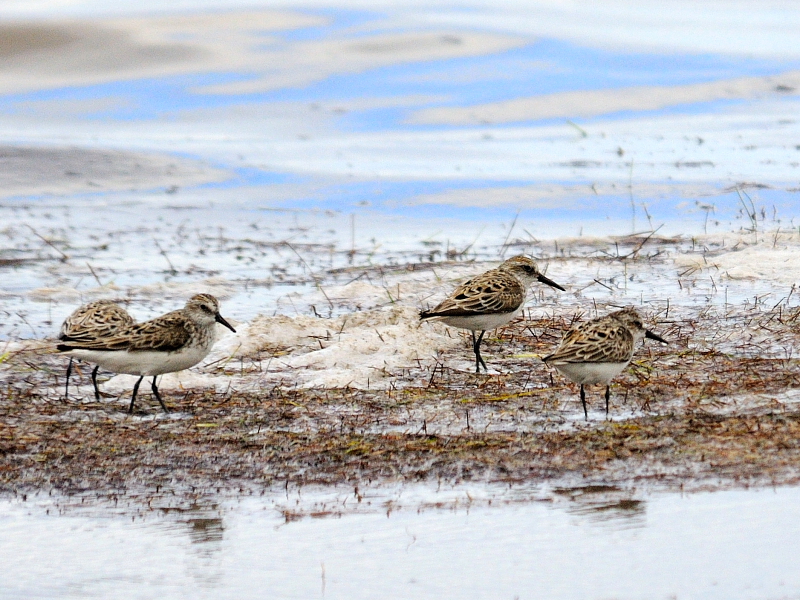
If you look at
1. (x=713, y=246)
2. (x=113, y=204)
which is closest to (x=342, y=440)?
(x=713, y=246)

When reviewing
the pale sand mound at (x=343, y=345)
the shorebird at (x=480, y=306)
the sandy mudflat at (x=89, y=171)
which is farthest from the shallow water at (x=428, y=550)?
the sandy mudflat at (x=89, y=171)

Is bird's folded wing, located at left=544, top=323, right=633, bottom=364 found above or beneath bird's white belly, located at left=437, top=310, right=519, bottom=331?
above

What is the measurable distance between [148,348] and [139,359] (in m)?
0.10

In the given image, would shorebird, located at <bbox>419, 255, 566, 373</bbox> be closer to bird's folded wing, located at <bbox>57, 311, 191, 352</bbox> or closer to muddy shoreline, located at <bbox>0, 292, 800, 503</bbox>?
muddy shoreline, located at <bbox>0, 292, 800, 503</bbox>

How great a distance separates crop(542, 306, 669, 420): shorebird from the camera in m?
8.15

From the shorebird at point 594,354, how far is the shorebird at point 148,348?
7.68 ft

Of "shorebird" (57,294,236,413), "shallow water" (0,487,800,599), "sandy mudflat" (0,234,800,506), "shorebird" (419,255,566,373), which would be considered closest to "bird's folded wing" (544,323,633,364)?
"sandy mudflat" (0,234,800,506)

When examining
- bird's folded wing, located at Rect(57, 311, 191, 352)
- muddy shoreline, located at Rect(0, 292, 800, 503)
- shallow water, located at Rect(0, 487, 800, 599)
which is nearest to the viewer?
shallow water, located at Rect(0, 487, 800, 599)

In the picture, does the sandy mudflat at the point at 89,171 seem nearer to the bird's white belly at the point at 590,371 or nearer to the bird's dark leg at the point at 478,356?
the bird's dark leg at the point at 478,356

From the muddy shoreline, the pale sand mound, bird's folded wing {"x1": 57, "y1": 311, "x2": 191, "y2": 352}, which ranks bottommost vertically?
the pale sand mound

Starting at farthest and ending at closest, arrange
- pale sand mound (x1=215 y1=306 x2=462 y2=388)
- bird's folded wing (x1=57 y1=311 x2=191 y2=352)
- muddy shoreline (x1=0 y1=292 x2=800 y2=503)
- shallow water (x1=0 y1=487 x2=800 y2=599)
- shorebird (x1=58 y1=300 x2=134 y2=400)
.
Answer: pale sand mound (x1=215 y1=306 x2=462 y2=388)
shorebird (x1=58 y1=300 x2=134 y2=400)
bird's folded wing (x1=57 y1=311 x2=191 y2=352)
muddy shoreline (x1=0 y1=292 x2=800 y2=503)
shallow water (x1=0 y1=487 x2=800 y2=599)

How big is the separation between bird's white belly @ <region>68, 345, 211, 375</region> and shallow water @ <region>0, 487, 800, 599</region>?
6.75 feet

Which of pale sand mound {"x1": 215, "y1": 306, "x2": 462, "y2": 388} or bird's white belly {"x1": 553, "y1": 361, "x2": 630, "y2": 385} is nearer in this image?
bird's white belly {"x1": 553, "y1": 361, "x2": 630, "y2": 385}

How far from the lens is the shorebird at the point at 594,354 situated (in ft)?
26.7
